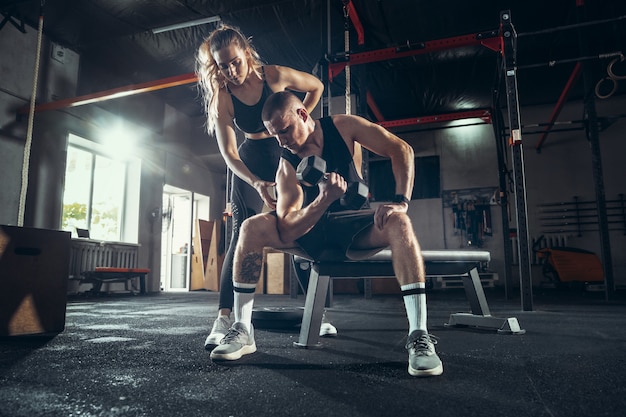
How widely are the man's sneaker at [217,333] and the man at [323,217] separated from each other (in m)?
0.18

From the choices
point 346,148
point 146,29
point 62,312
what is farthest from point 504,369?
point 146,29

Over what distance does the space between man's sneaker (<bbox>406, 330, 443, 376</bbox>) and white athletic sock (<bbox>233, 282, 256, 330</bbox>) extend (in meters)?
0.61

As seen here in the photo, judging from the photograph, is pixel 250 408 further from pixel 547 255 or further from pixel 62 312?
Answer: pixel 547 255

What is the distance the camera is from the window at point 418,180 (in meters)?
8.42

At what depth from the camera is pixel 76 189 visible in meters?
6.47

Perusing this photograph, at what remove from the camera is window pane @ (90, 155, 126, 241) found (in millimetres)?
6840

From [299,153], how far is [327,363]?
0.80 meters

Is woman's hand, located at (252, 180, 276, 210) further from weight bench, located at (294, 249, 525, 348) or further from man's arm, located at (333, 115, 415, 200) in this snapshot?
man's arm, located at (333, 115, 415, 200)

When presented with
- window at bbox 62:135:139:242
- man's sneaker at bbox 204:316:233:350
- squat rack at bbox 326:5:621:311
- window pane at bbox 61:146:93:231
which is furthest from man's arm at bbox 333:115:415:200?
window pane at bbox 61:146:93:231

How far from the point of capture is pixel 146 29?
5.34m

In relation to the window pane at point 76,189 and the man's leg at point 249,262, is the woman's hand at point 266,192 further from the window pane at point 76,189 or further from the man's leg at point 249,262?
the window pane at point 76,189

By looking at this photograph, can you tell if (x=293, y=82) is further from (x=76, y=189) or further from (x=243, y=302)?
(x=76, y=189)

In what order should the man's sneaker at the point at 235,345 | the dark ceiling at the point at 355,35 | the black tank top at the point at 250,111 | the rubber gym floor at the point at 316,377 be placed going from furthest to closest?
the dark ceiling at the point at 355,35, the black tank top at the point at 250,111, the man's sneaker at the point at 235,345, the rubber gym floor at the point at 316,377

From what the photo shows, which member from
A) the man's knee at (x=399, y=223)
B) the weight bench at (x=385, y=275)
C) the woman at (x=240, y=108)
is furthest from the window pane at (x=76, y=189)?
the man's knee at (x=399, y=223)
